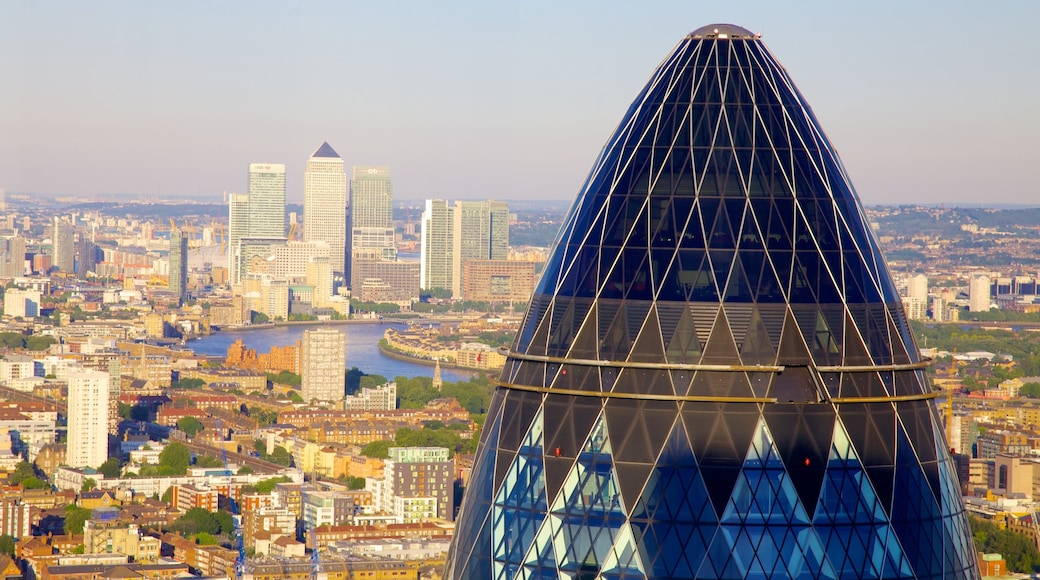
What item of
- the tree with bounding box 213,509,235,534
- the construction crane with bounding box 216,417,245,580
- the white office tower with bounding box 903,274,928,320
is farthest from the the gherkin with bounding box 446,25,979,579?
the white office tower with bounding box 903,274,928,320

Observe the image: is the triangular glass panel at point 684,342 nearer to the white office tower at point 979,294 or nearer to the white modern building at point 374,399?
the white modern building at point 374,399

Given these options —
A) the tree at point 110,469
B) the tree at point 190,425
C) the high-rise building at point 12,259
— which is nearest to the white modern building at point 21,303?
the high-rise building at point 12,259

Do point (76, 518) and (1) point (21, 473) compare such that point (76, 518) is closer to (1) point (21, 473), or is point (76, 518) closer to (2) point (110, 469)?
(1) point (21, 473)

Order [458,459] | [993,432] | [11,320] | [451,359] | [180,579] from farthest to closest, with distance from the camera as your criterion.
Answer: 1. [11,320]
2. [451,359]
3. [993,432]
4. [458,459]
5. [180,579]

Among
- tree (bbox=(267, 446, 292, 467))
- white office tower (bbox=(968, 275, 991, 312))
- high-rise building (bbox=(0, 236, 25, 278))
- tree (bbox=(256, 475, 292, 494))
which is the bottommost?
tree (bbox=(267, 446, 292, 467))

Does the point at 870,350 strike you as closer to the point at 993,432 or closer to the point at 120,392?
the point at 993,432

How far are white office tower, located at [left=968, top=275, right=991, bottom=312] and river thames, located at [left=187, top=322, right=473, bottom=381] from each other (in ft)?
128

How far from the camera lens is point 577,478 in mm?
13695

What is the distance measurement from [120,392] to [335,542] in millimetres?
55261

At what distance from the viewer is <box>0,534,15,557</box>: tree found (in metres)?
64.0

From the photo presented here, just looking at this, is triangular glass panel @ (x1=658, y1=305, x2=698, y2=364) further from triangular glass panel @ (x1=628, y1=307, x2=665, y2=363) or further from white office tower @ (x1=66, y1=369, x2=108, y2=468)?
white office tower @ (x1=66, y1=369, x2=108, y2=468)

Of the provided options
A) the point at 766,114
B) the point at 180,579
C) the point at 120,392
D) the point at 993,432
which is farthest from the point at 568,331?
the point at 120,392

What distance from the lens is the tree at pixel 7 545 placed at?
64.0 metres

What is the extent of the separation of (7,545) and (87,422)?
29213 mm
